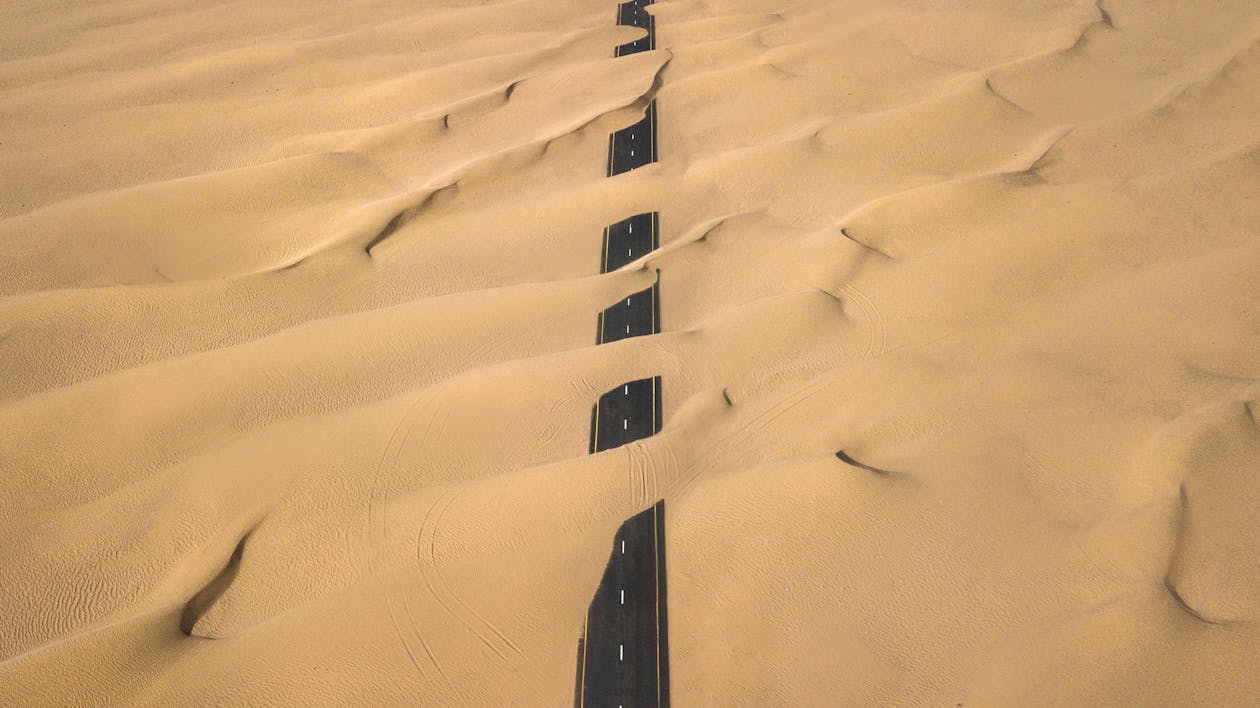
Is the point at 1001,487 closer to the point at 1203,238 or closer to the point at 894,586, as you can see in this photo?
the point at 894,586

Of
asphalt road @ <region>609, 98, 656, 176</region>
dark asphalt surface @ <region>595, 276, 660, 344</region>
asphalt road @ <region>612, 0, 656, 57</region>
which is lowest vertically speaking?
dark asphalt surface @ <region>595, 276, 660, 344</region>

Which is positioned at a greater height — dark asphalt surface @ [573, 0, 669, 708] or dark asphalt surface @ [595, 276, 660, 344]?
dark asphalt surface @ [595, 276, 660, 344]

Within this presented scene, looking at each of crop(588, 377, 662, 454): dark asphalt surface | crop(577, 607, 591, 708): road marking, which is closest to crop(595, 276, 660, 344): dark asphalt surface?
crop(588, 377, 662, 454): dark asphalt surface

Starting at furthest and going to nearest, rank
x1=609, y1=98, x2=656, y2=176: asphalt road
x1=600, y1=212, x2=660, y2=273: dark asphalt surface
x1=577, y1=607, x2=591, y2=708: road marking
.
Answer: x1=609, y1=98, x2=656, y2=176: asphalt road
x1=600, y1=212, x2=660, y2=273: dark asphalt surface
x1=577, y1=607, x2=591, y2=708: road marking

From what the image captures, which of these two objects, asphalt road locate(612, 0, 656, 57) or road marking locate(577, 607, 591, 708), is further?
asphalt road locate(612, 0, 656, 57)

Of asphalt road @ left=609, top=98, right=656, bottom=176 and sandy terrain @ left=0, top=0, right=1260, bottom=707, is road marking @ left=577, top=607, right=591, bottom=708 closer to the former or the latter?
sandy terrain @ left=0, top=0, right=1260, bottom=707

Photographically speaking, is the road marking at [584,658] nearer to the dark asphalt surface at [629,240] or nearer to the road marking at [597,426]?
the road marking at [597,426]
